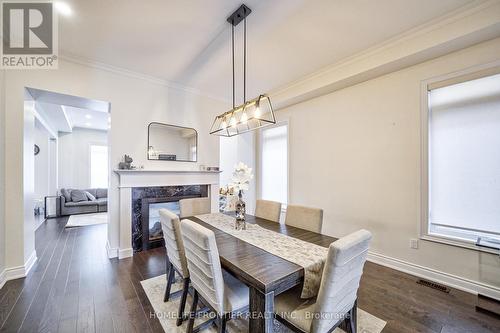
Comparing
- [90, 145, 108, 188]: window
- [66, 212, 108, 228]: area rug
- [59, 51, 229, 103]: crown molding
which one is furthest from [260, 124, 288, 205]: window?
[90, 145, 108, 188]: window

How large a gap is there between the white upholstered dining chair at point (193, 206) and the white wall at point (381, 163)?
6.44ft

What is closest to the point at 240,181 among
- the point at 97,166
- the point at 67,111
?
the point at 67,111

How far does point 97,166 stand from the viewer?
7.21m

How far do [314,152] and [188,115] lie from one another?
2486 mm

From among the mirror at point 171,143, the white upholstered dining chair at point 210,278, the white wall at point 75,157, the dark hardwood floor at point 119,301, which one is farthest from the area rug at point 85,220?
the white upholstered dining chair at point 210,278

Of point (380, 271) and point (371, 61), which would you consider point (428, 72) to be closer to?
point (371, 61)

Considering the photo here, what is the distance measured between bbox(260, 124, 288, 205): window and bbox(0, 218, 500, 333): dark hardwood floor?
218 centimetres

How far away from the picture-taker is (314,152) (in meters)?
3.79

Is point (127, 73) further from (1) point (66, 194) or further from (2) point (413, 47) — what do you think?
(1) point (66, 194)

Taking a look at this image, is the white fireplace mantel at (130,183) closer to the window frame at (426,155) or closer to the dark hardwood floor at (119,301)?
the dark hardwood floor at (119,301)

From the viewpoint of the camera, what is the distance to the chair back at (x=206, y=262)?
49.7 inches

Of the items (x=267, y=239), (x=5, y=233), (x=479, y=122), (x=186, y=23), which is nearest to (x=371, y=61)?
(x=479, y=122)

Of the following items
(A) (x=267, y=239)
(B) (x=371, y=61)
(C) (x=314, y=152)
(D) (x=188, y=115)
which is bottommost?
(A) (x=267, y=239)

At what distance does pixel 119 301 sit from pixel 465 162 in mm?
3990
